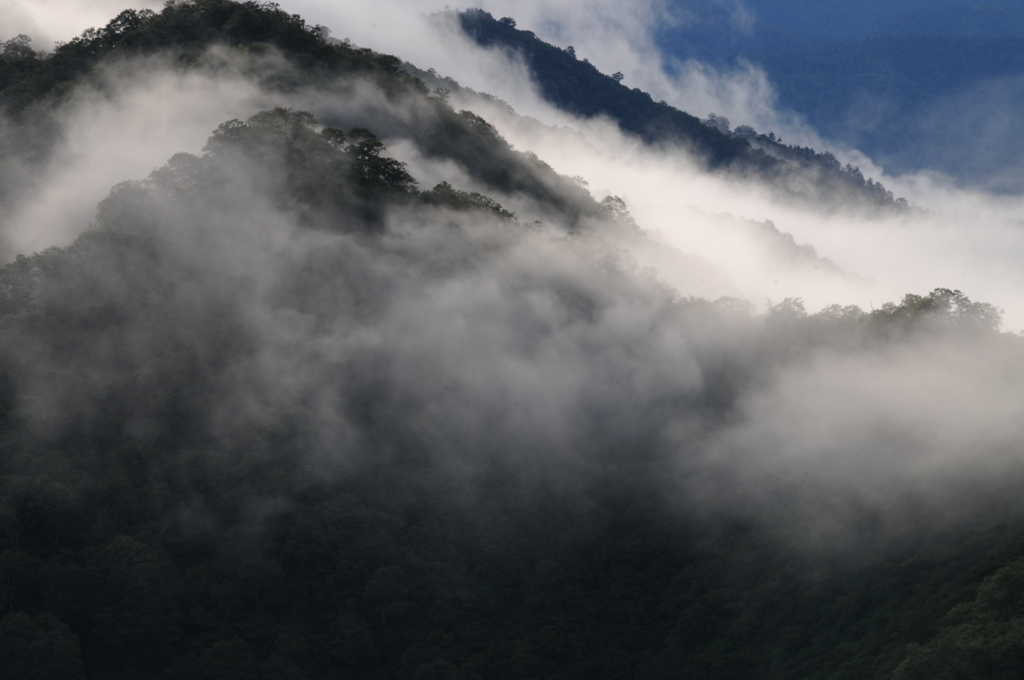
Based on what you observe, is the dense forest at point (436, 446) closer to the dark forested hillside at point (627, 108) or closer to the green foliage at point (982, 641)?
the green foliage at point (982, 641)

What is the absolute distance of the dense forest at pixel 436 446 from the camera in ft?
130

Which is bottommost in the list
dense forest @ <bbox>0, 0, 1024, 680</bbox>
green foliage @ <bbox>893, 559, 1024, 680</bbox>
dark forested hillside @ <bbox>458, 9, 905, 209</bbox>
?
green foliage @ <bbox>893, 559, 1024, 680</bbox>

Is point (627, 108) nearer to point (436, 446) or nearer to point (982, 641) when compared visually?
point (436, 446)

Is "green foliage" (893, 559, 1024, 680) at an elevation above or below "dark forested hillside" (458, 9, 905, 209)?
below

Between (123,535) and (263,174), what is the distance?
27244 mm

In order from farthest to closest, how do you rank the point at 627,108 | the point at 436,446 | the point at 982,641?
the point at 627,108 → the point at 436,446 → the point at 982,641

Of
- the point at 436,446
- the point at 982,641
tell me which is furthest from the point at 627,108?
the point at 982,641

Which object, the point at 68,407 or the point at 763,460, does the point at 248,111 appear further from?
the point at 763,460

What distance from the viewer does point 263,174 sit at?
60.4m

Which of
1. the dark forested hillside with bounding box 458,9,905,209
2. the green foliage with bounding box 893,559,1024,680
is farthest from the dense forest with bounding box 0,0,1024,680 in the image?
the dark forested hillside with bounding box 458,9,905,209

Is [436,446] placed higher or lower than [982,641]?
higher

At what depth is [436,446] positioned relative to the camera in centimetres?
5409

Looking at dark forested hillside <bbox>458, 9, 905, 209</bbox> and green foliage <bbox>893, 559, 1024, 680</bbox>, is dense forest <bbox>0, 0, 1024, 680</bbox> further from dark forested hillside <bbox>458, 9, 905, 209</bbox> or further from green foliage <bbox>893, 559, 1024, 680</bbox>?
dark forested hillside <bbox>458, 9, 905, 209</bbox>

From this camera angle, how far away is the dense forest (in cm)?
3962
